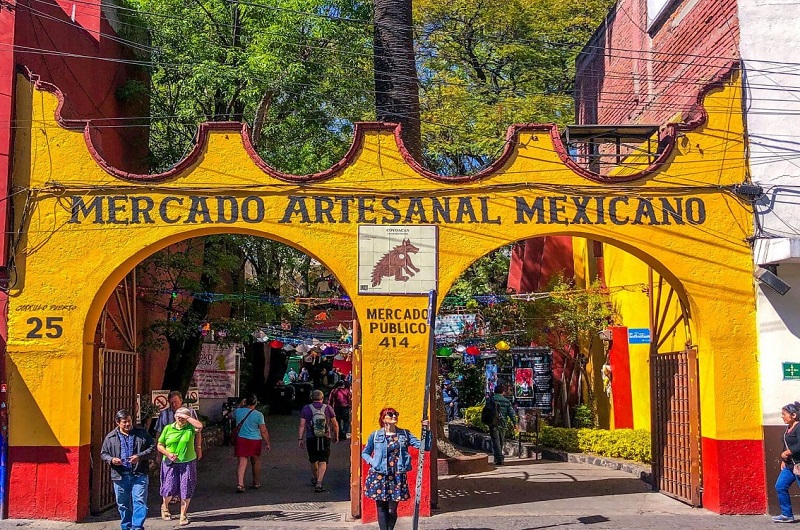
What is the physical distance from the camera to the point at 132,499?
11227 millimetres

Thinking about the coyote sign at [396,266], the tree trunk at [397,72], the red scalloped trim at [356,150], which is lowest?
the coyote sign at [396,266]

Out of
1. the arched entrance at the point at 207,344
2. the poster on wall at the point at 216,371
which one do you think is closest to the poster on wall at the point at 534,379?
the arched entrance at the point at 207,344

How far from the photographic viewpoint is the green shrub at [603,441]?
17.9 m

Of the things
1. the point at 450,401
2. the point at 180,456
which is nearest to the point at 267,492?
the point at 180,456

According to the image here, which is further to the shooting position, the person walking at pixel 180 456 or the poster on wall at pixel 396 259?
the poster on wall at pixel 396 259

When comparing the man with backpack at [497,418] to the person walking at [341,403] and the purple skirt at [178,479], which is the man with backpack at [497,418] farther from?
the purple skirt at [178,479]

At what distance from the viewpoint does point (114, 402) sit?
14031 mm

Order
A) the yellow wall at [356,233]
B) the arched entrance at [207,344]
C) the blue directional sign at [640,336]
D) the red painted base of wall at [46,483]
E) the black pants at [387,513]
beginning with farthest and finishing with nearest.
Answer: the blue directional sign at [640,336], the arched entrance at [207,344], the yellow wall at [356,233], the red painted base of wall at [46,483], the black pants at [387,513]

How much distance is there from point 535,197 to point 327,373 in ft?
98.5

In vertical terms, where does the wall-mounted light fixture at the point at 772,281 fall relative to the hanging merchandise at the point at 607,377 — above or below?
above

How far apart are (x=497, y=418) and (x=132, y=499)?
33.1ft

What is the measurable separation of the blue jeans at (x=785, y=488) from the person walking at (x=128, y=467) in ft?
26.6

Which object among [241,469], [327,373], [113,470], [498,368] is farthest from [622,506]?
[327,373]

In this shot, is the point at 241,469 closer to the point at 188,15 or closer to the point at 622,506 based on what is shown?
the point at 622,506
